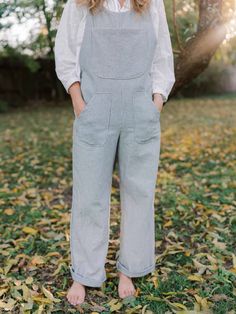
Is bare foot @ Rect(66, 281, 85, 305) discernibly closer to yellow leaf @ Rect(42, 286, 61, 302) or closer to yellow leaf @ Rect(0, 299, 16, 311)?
yellow leaf @ Rect(42, 286, 61, 302)

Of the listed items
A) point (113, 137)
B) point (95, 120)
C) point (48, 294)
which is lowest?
point (48, 294)

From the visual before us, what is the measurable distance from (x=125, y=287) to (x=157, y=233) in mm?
1007

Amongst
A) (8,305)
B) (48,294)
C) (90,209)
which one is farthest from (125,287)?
(8,305)

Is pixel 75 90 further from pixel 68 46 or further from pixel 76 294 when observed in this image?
pixel 76 294

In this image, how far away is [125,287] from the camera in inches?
109

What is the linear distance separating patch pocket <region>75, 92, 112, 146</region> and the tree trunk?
210 cm

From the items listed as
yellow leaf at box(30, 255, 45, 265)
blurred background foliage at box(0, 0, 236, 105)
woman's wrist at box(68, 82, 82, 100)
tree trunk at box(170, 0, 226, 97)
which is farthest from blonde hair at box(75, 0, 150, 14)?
tree trunk at box(170, 0, 226, 97)

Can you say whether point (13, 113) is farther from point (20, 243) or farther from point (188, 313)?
point (188, 313)

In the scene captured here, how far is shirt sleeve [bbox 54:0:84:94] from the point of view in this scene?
2.39m

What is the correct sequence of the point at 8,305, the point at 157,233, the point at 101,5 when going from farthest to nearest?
the point at 157,233 < the point at 8,305 < the point at 101,5

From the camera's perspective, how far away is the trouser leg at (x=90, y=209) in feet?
8.17

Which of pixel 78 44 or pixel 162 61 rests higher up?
pixel 78 44

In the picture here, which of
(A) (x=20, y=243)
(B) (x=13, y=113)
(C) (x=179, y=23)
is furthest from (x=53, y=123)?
(A) (x=20, y=243)

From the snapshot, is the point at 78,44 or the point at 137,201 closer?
the point at 78,44
